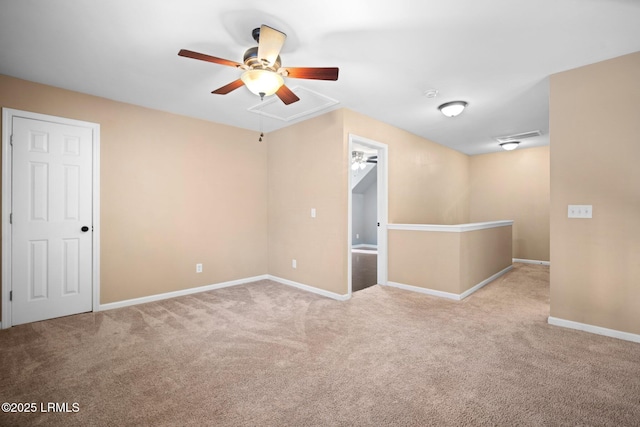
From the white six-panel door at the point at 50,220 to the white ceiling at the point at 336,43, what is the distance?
1.95ft

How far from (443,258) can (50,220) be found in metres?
4.58

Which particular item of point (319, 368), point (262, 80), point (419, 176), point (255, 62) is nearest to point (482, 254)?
point (419, 176)

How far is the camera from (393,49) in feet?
7.98

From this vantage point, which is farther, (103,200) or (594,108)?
(103,200)

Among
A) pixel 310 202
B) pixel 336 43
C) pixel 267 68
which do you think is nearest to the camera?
pixel 267 68

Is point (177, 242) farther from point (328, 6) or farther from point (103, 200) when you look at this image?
point (328, 6)

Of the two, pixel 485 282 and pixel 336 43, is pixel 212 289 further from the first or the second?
pixel 485 282

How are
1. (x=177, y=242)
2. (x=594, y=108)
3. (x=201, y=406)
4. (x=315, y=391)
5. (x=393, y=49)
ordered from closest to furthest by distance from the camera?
(x=201, y=406) → (x=315, y=391) → (x=393, y=49) → (x=594, y=108) → (x=177, y=242)

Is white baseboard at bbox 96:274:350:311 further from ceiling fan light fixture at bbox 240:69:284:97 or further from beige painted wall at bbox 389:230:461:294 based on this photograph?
ceiling fan light fixture at bbox 240:69:284:97

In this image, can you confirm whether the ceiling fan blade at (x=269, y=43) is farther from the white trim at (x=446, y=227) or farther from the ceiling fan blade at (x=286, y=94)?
the white trim at (x=446, y=227)

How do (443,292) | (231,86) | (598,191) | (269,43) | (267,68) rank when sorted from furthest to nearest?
(443,292), (598,191), (231,86), (267,68), (269,43)

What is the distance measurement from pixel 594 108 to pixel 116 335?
4.83 metres

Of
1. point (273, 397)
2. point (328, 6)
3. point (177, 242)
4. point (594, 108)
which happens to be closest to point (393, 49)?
point (328, 6)

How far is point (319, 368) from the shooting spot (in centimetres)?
212
